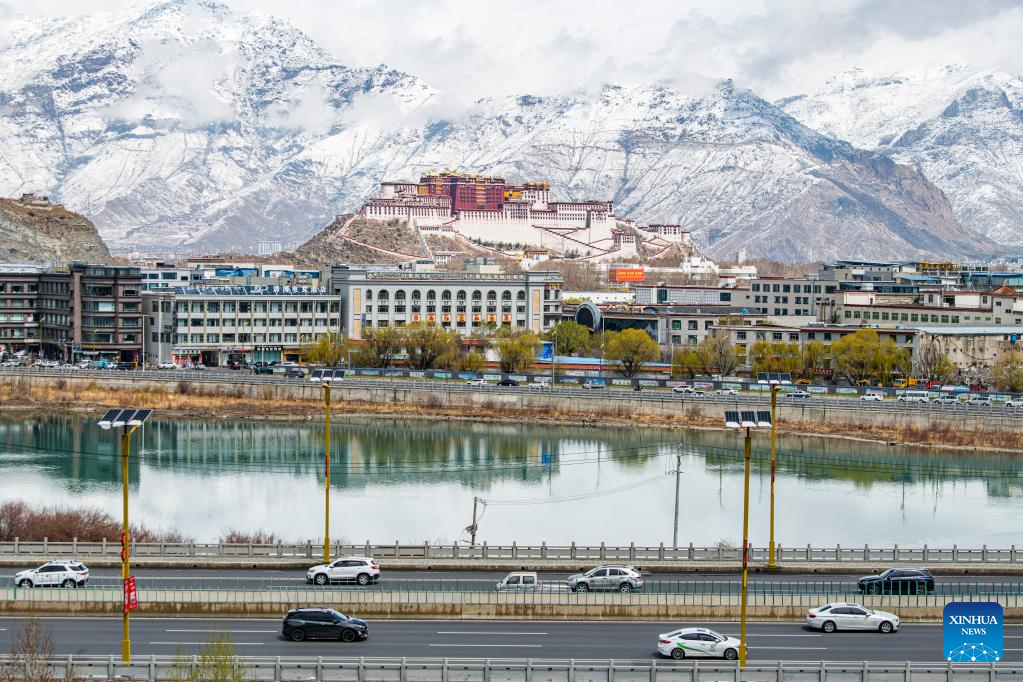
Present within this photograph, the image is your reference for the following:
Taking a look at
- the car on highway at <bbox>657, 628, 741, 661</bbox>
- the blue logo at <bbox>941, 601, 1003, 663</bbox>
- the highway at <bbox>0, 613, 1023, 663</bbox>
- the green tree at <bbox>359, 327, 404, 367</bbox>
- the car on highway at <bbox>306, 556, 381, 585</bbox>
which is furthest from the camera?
the green tree at <bbox>359, 327, 404, 367</bbox>

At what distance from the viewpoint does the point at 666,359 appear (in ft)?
300

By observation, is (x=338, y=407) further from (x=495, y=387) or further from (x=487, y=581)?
(x=487, y=581)

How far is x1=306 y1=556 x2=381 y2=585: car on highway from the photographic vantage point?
32250 mm

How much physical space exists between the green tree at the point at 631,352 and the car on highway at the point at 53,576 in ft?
Result: 179

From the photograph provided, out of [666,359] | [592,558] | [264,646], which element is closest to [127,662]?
[264,646]

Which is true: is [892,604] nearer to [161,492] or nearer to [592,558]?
[592,558]

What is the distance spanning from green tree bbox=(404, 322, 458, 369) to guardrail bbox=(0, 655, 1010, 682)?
2361 inches

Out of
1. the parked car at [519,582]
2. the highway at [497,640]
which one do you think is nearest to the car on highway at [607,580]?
the parked car at [519,582]

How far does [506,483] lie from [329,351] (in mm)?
31175

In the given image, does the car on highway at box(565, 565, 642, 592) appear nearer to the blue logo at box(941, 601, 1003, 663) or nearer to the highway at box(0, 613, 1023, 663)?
the highway at box(0, 613, 1023, 663)

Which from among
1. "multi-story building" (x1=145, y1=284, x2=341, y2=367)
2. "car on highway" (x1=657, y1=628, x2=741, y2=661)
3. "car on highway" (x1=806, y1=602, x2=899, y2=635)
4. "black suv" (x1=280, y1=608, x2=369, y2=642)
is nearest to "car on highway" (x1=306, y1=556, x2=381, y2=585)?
"black suv" (x1=280, y1=608, x2=369, y2=642)

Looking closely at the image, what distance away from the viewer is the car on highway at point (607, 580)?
105 ft

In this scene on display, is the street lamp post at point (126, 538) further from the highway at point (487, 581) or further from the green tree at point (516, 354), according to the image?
the green tree at point (516, 354)

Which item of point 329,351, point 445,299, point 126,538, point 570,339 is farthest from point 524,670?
point 445,299
